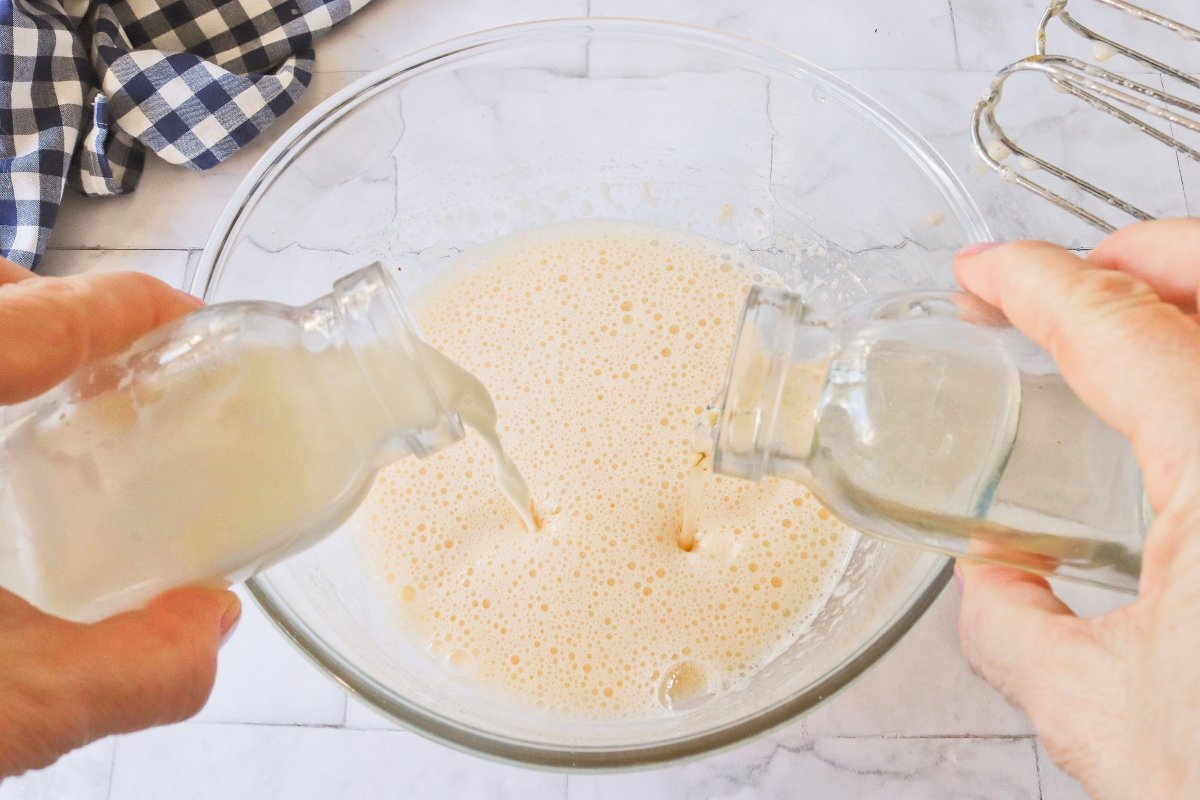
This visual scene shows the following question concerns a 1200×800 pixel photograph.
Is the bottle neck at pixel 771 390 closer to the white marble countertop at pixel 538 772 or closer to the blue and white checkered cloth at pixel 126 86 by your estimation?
the white marble countertop at pixel 538 772

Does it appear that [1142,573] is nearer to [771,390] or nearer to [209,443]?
[771,390]

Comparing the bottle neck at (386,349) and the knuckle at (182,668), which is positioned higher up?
the bottle neck at (386,349)

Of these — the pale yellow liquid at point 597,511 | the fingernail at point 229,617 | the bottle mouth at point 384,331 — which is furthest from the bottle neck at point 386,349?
the pale yellow liquid at point 597,511

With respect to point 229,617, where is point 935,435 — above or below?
above

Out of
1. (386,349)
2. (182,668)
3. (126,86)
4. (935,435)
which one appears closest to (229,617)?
(182,668)

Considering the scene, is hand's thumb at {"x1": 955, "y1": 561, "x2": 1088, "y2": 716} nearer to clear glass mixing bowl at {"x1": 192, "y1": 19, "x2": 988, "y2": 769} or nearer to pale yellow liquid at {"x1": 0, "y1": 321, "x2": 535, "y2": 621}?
clear glass mixing bowl at {"x1": 192, "y1": 19, "x2": 988, "y2": 769}

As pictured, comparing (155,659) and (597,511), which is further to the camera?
(597,511)

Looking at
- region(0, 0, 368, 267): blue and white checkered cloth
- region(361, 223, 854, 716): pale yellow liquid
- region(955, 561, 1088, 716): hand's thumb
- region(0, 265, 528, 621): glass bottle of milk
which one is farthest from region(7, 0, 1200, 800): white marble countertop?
region(0, 0, 368, 267): blue and white checkered cloth
